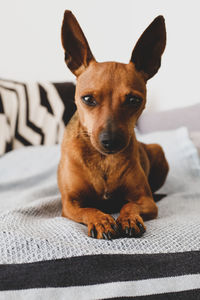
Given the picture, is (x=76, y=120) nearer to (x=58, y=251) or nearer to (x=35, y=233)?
(x=35, y=233)

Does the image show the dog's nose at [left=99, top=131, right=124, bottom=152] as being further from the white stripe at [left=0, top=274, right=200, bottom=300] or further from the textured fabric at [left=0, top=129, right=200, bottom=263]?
the white stripe at [left=0, top=274, right=200, bottom=300]

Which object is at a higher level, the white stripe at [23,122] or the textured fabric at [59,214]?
the white stripe at [23,122]

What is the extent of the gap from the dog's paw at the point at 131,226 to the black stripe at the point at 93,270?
166 millimetres

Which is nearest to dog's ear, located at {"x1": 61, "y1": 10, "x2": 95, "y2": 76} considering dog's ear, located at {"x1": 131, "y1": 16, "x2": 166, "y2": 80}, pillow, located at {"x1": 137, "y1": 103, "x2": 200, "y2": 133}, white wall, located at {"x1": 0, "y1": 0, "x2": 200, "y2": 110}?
dog's ear, located at {"x1": 131, "y1": 16, "x2": 166, "y2": 80}

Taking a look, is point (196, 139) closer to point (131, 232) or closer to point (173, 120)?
point (173, 120)

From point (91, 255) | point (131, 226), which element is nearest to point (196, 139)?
point (131, 226)

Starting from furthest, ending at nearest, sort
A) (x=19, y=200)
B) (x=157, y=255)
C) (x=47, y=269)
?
(x=19, y=200) < (x=157, y=255) < (x=47, y=269)

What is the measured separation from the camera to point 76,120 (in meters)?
1.54

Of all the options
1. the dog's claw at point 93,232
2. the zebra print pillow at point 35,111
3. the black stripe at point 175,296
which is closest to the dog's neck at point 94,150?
the dog's claw at point 93,232

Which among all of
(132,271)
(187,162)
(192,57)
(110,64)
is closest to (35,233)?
(132,271)

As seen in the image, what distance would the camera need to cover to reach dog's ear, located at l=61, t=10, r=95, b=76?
135 cm

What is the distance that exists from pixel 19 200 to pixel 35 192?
13 cm

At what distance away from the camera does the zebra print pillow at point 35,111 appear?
8.60 feet

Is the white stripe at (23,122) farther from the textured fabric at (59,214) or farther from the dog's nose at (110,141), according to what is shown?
the dog's nose at (110,141)
